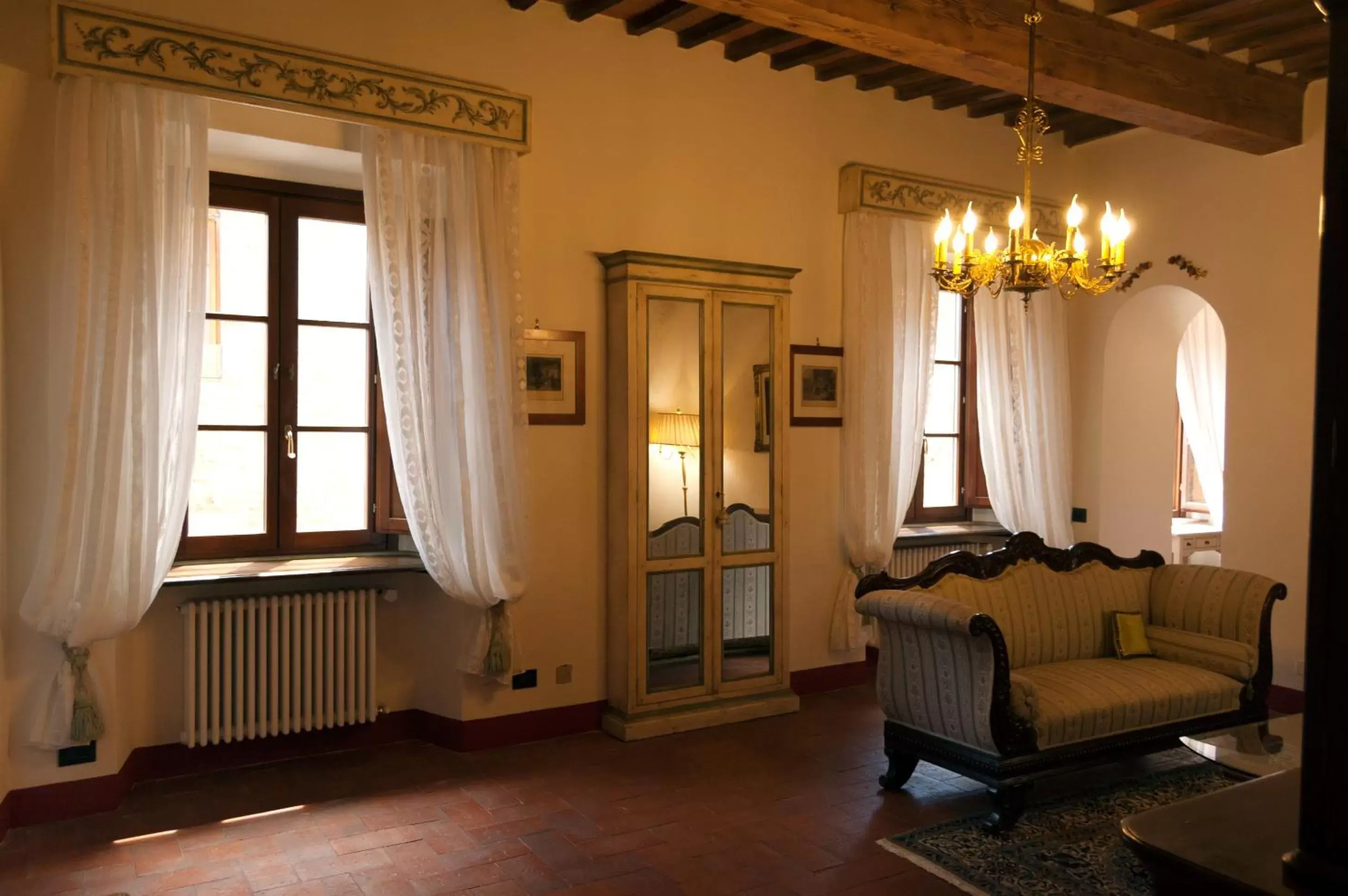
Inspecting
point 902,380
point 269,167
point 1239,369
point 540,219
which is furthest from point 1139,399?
point 269,167

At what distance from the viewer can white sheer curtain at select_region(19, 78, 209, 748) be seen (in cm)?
377

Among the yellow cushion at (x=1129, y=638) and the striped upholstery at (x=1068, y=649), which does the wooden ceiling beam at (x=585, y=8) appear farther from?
the yellow cushion at (x=1129, y=638)

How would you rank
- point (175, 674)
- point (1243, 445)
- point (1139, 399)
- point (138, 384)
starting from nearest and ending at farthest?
point (138, 384), point (175, 674), point (1243, 445), point (1139, 399)

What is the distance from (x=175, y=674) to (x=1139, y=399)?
6.12m

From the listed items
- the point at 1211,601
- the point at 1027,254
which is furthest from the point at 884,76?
the point at 1211,601

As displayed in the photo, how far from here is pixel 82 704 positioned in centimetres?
380

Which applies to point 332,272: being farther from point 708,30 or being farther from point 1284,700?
point 1284,700

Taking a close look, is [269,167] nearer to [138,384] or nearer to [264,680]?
[138,384]

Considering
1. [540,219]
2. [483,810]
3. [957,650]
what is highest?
[540,219]

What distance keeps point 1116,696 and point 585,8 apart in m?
3.98

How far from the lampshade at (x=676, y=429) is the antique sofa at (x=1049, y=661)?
124cm

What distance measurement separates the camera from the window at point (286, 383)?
4609 millimetres

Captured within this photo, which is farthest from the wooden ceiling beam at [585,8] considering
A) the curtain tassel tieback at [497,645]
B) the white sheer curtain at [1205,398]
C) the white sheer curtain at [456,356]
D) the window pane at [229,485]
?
the white sheer curtain at [1205,398]

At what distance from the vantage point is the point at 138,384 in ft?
12.7
